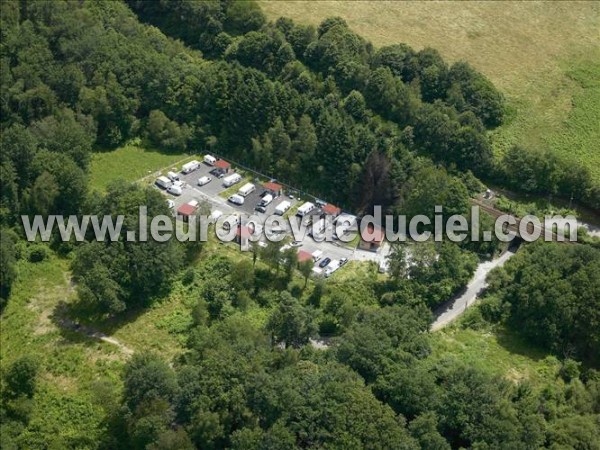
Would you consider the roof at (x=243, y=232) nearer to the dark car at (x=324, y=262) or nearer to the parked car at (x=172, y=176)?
the dark car at (x=324, y=262)

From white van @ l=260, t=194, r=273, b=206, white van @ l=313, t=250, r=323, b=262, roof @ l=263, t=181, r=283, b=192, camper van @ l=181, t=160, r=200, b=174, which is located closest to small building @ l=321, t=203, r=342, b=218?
roof @ l=263, t=181, r=283, b=192

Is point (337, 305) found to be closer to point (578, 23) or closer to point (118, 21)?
point (118, 21)

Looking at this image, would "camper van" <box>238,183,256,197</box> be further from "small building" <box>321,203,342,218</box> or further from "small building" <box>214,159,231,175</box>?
"small building" <box>321,203,342,218</box>

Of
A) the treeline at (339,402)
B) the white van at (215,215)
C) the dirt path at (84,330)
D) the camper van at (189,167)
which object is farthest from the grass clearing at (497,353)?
the camper van at (189,167)

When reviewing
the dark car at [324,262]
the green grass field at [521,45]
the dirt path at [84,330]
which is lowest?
the dirt path at [84,330]

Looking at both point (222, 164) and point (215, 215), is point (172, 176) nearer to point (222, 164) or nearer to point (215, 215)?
point (222, 164)

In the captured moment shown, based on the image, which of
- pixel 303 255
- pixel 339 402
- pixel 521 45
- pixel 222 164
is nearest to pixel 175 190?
pixel 222 164

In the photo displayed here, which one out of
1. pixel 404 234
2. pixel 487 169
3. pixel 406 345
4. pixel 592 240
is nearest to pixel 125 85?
pixel 404 234
